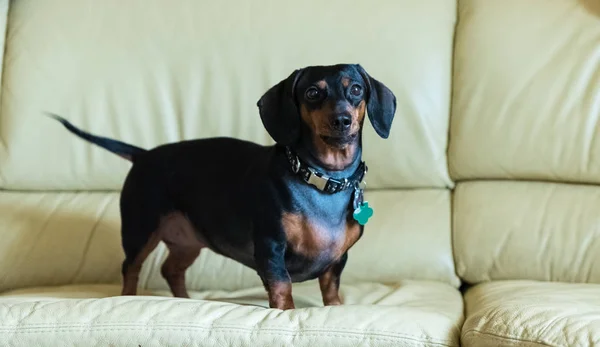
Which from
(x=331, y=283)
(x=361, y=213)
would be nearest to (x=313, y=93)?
(x=361, y=213)

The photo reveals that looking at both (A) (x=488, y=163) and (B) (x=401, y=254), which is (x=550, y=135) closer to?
(A) (x=488, y=163)

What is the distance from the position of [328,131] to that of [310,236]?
22cm

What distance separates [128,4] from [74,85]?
27cm

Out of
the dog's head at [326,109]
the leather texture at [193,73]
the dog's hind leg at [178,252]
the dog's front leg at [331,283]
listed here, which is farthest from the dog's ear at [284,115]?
the leather texture at [193,73]

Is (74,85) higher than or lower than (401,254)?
higher

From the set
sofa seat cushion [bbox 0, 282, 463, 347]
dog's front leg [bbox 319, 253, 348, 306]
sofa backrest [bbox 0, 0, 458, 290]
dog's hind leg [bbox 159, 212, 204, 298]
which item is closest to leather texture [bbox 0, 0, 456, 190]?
sofa backrest [bbox 0, 0, 458, 290]

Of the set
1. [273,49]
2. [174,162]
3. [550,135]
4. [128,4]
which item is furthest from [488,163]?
[128,4]

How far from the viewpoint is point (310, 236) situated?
4.69 ft

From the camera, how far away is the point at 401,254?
1883 mm

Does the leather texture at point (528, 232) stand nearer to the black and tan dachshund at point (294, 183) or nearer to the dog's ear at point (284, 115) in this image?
the black and tan dachshund at point (294, 183)

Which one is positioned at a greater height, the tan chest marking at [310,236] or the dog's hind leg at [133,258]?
the tan chest marking at [310,236]

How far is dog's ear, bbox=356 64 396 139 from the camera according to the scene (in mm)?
1445

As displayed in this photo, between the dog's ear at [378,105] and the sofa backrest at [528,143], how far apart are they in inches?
20.6

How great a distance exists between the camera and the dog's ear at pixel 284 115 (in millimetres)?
1399
